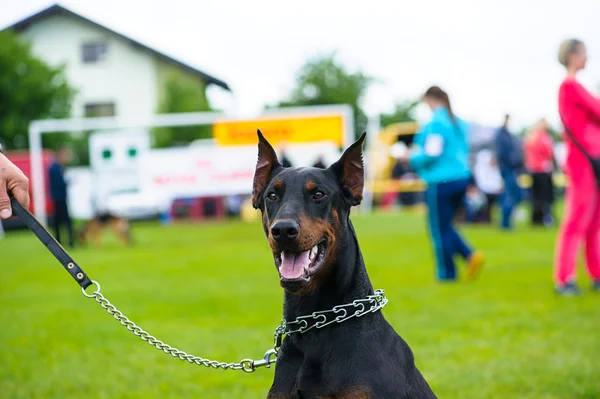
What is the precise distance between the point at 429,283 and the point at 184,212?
18882 mm

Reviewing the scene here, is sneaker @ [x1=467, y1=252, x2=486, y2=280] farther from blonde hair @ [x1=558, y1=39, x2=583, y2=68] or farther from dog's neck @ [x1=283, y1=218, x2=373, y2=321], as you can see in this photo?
dog's neck @ [x1=283, y1=218, x2=373, y2=321]

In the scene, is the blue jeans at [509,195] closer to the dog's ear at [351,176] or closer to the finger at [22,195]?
the dog's ear at [351,176]

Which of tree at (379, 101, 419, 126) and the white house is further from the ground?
the white house

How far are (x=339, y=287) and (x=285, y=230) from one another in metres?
0.37

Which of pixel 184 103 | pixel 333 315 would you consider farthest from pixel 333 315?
pixel 184 103

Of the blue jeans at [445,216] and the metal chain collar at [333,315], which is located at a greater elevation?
the metal chain collar at [333,315]

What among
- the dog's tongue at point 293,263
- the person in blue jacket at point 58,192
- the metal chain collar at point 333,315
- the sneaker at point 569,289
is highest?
the dog's tongue at point 293,263

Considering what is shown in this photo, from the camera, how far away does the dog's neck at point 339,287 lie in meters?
3.07

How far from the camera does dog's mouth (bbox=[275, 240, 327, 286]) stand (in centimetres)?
298

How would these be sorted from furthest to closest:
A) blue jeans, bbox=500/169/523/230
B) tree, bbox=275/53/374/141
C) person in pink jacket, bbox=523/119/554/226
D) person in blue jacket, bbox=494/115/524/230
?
tree, bbox=275/53/374/141
person in pink jacket, bbox=523/119/554/226
person in blue jacket, bbox=494/115/524/230
blue jeans, bbox=500/169/523/230

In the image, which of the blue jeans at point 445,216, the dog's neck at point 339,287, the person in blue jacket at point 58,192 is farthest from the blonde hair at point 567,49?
the person in blue jacket at point 58,192

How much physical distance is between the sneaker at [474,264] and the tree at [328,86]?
169 feet

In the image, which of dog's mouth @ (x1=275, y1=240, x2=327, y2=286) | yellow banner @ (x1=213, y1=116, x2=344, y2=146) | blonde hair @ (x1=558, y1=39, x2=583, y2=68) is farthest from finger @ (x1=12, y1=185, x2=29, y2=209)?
yellow banner @ (x1=213, y1=116, x2=344, y2=146)

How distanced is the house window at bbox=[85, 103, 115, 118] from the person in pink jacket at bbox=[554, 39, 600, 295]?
119 feet
